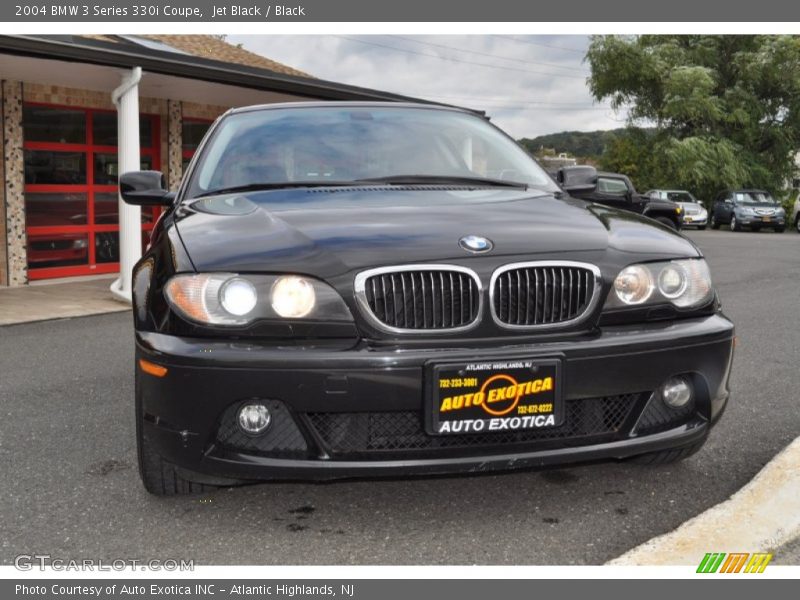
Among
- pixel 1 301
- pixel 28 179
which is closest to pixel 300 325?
pixel 1 301

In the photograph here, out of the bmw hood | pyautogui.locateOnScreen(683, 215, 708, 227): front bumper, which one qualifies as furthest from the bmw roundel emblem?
pyautogui.locateOnScreen(683, 215, 708, 227): front bumper

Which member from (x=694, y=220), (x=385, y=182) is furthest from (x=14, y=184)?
(x=694, y=220)

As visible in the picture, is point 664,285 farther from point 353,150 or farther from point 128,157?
point 128,157

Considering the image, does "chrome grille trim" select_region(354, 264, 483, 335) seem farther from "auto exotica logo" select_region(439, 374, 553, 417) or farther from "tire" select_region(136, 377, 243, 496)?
"tire" select_region(136, 377, 243, 496)

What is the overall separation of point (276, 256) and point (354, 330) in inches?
13.7

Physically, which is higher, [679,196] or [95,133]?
[95,133]

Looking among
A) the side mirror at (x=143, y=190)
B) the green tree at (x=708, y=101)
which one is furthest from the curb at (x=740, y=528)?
the green tree at (x=708, y=101)

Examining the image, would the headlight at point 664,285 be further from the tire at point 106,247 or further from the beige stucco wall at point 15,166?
the tire at point 106,247

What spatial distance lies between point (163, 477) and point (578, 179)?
2402 millimetres

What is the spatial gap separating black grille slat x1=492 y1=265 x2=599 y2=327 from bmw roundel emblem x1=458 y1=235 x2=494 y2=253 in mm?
113

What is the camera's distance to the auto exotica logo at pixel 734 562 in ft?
7.92

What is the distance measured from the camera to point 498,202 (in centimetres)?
320

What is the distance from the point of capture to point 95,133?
42.7 feet

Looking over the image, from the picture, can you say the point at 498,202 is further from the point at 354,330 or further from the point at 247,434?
the point at 247,434
